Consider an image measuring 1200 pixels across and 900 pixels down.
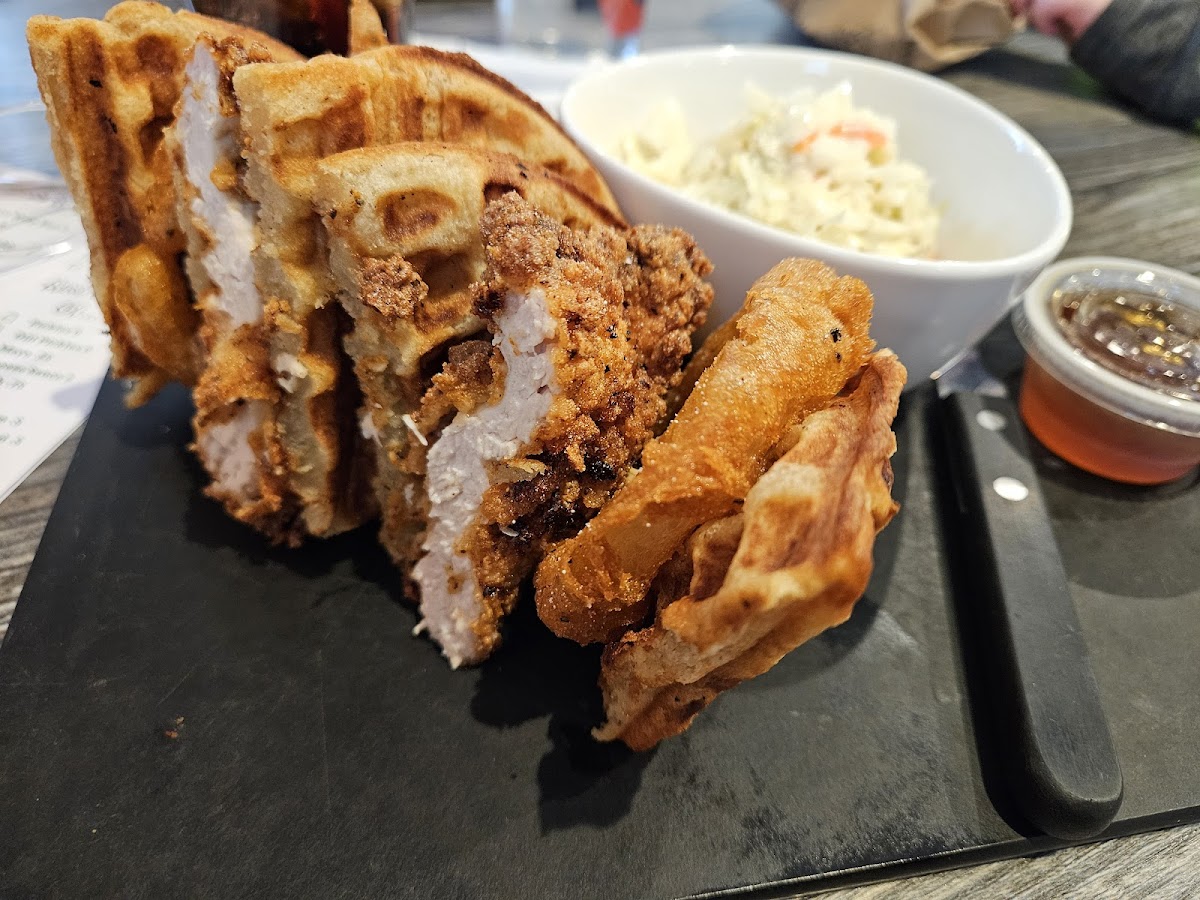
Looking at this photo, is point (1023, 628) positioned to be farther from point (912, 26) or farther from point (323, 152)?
point (912, 26)

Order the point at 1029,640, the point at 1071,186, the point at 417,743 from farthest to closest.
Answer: the point at 1071,186 → the point at 1029,640 → the point at 417,743

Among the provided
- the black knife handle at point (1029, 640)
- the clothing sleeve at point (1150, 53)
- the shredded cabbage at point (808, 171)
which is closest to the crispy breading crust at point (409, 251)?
the shredded cabbage at point (808, 171)

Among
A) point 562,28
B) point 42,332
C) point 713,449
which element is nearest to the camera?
point 713,449

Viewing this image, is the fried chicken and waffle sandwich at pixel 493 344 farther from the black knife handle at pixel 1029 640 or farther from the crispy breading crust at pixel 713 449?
the black knife handle at pixel 1029 640

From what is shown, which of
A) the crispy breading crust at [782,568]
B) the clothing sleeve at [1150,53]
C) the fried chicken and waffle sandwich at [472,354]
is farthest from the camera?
the clothing sleeve at [1150,53]

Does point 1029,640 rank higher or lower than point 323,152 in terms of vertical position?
lower

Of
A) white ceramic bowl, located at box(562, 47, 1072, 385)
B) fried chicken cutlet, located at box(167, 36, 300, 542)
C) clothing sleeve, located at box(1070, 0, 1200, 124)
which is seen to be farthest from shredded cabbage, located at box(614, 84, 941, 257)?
clothing sleeve, located at box(1070, 0, 1200, 124)

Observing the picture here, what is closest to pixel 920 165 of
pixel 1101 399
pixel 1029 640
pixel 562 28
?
pixel 1101 399

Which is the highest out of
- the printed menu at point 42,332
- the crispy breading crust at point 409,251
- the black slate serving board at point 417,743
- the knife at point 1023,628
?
the crispy breading crust at point 409,251
